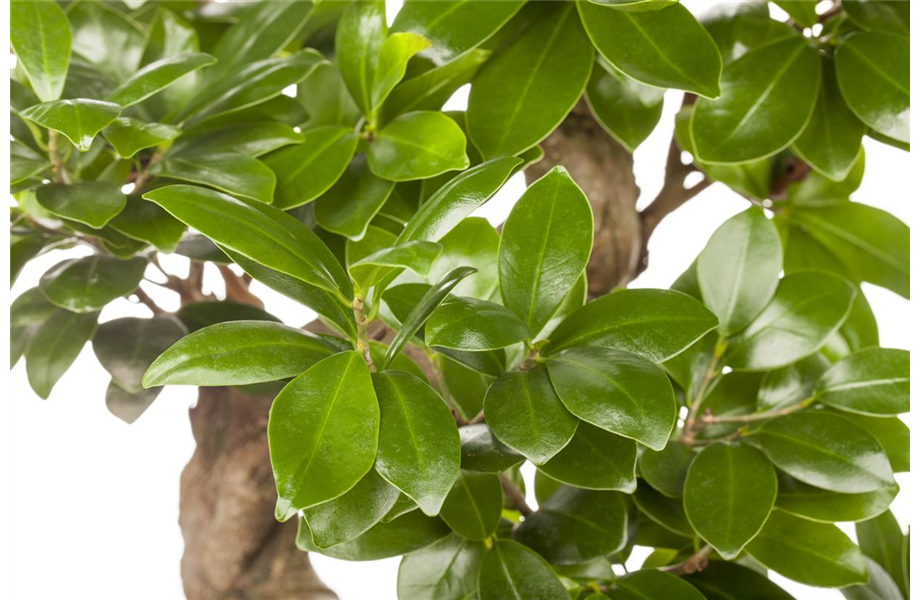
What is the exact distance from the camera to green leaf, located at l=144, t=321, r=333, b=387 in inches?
23.2

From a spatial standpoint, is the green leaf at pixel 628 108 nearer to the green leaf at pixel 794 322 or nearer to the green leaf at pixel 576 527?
the green leaf at pixel 794 322

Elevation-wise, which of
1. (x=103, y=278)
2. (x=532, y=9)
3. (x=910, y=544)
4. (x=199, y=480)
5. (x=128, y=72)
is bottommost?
(x=199, y=480)

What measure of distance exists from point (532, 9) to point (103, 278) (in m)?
0.46

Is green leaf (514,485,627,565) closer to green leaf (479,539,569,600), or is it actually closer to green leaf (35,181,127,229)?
green leaf (479,539,569,600)

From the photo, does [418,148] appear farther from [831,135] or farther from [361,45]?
[831,135]

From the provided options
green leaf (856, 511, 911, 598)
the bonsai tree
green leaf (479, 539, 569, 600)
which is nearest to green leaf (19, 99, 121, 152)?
the bonsai tree

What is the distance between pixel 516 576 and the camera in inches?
30.1

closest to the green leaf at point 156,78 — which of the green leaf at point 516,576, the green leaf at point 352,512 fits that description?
the green leaf at point 352,512

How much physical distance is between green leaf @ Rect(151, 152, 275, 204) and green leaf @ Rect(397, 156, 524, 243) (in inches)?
7.9

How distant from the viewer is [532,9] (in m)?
0.88

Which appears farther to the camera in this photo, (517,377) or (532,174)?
(532,174)

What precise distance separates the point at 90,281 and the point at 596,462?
18.4 inches

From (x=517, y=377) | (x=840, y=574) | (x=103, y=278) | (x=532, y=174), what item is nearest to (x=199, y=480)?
(x=103, y=278)

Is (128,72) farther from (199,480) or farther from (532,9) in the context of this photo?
(199,480)
